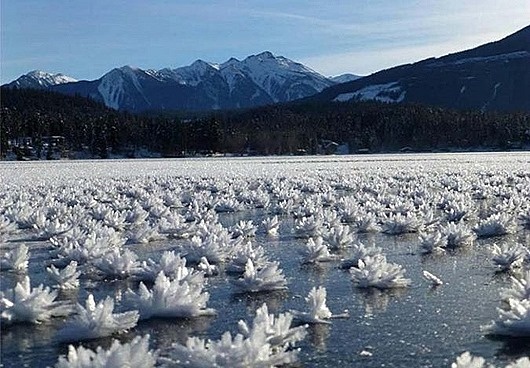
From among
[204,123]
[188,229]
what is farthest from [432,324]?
[204,123]

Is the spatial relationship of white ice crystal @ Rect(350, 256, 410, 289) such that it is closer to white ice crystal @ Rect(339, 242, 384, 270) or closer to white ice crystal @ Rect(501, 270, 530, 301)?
white ice crystal @ Rect(339, 242, 384, 270)

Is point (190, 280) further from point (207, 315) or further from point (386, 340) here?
point (386, 340)

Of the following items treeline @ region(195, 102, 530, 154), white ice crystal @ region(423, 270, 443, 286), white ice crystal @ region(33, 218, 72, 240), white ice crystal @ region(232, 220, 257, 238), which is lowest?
white ice crystal @ region(423, 270, 443, 286)

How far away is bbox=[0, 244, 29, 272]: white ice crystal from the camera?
35.7 feet

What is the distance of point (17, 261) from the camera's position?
10.9 meters

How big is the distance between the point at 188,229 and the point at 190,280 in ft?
19.1

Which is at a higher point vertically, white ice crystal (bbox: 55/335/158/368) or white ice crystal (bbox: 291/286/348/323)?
white ice crystal (bbox: 55/335/158/368)

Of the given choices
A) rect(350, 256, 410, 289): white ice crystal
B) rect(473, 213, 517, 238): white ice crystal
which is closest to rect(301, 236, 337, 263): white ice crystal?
rect(350, 256, 410, 289): white ice crystal

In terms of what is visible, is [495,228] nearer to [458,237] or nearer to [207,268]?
[458,237]

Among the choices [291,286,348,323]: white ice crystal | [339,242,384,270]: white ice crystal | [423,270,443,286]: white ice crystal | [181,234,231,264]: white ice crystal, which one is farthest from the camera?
[181,234,231,264]: white ice crystal

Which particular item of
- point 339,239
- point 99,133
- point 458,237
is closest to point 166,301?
point 339,239

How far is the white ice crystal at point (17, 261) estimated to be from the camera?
35.7ft

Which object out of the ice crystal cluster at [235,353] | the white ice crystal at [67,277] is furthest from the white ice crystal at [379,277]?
the white ice crystal at [67,277]

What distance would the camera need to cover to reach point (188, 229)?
14664 millimetres
